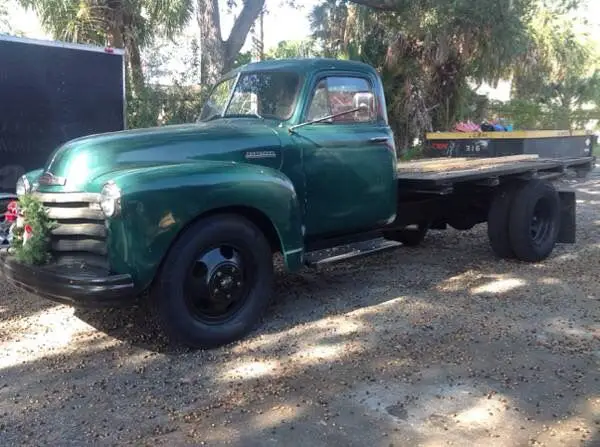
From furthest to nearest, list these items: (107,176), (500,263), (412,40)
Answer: (412,40)
(500,263)
(107,176)

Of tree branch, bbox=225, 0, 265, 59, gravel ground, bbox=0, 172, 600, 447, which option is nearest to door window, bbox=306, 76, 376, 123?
gravel ground, bbox=0, 172, 600, 447

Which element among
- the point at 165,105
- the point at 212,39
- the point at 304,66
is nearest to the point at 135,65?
the point at 165,105

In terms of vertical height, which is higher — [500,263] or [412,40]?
[412,40]

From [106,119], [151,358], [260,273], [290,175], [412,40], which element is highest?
[412,40]

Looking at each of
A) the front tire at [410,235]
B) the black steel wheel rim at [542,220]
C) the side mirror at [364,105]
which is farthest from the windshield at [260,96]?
the black steel wheel rim at [542,220]

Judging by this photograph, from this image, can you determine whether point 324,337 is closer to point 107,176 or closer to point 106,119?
point 107,176

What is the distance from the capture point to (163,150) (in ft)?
15.1

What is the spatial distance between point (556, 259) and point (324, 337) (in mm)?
3700

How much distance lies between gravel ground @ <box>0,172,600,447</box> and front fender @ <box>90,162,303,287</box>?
795mm

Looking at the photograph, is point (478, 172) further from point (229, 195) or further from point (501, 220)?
point (229, 195)

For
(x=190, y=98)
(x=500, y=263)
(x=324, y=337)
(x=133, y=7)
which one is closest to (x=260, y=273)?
(x=324, y=337)

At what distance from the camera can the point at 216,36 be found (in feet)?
41.0

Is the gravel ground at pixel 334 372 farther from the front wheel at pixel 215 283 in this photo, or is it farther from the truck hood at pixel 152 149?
the truck hood at pixel 152 149

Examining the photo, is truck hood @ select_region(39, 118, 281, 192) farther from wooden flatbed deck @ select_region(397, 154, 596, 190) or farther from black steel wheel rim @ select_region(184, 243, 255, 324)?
wooden flatbed deck @ select_region(397, 154, 596, 190)
